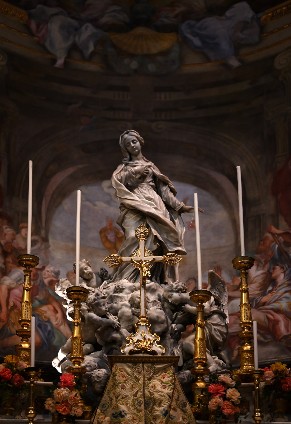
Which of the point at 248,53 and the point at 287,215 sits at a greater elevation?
the point at 248,53

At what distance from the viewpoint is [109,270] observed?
44.1ft

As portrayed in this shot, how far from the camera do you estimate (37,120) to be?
14.0 m

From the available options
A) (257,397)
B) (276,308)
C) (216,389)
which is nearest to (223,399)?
Answer: (216,389)

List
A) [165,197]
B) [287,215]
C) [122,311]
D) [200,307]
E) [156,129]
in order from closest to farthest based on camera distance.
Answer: [200,307] < [122,311] < [165,197] < [287,215] < [156,129]

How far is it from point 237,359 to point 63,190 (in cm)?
337

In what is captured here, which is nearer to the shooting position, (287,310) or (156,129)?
(287,310)

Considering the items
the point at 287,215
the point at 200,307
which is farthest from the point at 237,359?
the point at 200,307

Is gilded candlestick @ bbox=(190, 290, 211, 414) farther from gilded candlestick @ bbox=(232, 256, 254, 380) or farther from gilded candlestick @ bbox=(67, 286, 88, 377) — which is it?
gilded candlestick @ bbox=(67, 286, 88, 377)

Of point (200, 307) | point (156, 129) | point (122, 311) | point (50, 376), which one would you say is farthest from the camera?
point (156, 129)

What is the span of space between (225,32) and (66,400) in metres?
7.22

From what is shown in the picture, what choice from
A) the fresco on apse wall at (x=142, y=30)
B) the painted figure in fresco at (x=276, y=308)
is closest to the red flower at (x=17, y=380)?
the painted figure in fresco at (x=276, y=308)

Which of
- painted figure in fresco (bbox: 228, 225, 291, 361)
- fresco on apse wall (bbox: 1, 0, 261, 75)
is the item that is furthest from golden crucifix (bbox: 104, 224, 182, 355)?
fresco on apse wall (bbox: 1, 0, 261, 75)

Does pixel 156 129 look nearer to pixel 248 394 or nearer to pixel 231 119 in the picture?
pixel 231 119

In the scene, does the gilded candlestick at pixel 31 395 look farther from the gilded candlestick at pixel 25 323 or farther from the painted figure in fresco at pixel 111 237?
the painted figure in fresco at pixel 111 237
